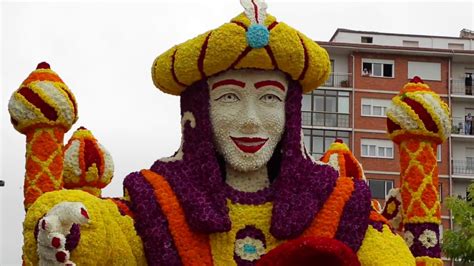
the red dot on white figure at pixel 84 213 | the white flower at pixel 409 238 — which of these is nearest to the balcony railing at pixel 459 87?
the white flower at pixel 409 238

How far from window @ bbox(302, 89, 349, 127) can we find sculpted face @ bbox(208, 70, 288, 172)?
22.5 metres

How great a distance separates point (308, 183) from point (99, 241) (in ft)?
4.15

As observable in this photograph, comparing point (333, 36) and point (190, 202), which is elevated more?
point (333, 36)

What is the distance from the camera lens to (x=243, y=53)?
5398 mm

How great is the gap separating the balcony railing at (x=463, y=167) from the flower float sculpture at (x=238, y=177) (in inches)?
913

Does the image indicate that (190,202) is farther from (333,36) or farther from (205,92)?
(333,36)

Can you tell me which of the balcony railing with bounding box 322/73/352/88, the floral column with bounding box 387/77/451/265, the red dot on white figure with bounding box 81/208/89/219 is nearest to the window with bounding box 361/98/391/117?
the balcony railing with bounding box 322/73/352/88

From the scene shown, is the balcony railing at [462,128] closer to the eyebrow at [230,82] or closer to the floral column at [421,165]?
the floral column at [421,165]

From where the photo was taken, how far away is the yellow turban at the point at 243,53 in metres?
5.38

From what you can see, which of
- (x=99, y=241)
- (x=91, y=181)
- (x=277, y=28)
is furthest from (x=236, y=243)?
(x=91, y=181)

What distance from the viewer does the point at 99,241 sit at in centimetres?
494

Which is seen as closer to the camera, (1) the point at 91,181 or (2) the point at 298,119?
(2) the point at 298,119

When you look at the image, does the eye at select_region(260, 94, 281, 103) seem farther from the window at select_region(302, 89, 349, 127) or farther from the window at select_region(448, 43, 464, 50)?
the window at select_region(448, 43, 464, 50)

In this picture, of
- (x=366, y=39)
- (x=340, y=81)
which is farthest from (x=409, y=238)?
(x=366, y=39)
